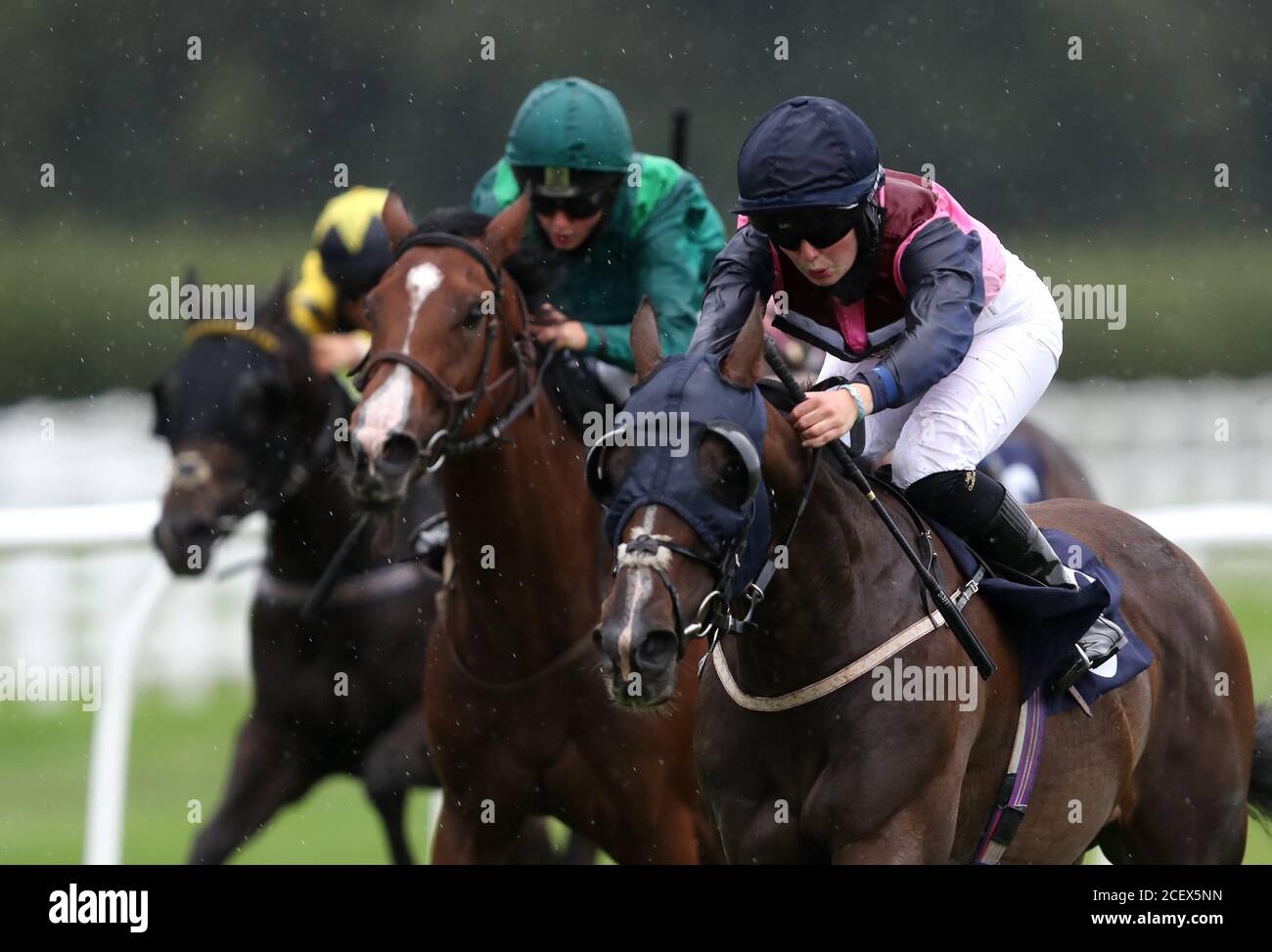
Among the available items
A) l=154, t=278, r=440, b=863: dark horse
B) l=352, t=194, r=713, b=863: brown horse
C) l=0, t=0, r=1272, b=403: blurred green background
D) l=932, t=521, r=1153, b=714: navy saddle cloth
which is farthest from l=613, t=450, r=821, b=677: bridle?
l=0, t=0, r=1272, b=403: blurred green background

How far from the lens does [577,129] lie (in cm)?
482

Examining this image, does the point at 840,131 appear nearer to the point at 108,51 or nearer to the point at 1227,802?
the point at 1227,802

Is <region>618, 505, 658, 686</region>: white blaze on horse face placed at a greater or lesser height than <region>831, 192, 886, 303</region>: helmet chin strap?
lesser

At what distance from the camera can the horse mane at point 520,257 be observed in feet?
14.3

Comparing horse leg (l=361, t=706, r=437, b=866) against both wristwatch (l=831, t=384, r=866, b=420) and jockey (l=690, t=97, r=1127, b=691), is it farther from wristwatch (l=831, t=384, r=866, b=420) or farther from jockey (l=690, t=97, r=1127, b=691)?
wristwatch (l=831, t=384, r=866, b=420)

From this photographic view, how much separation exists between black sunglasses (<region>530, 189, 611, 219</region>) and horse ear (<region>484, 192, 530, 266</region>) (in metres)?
0.32

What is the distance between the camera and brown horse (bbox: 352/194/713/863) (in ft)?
14.0

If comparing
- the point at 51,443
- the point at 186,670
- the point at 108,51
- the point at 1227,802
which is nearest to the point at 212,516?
the point at 1227,802

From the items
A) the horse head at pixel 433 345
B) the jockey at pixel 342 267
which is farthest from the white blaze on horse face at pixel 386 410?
the jockey at pixel 342 267

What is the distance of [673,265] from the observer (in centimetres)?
492

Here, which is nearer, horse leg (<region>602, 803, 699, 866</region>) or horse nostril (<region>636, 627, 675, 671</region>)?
horse nostril (<region>636, 627, 675, 671</region>)

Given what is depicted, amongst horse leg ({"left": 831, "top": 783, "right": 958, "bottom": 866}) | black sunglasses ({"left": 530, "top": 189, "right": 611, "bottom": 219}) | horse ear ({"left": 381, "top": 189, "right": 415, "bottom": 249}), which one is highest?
black sunglasses ({"left": 530, "top": 189, "right": 611, "bottom": 219})

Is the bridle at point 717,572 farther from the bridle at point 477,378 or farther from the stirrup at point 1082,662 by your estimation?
the bridle at point 477,378

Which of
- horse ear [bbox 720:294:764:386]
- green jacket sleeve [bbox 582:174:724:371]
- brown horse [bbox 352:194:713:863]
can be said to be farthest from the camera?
green jacket sleeve [bbox 582:174:724:371]
